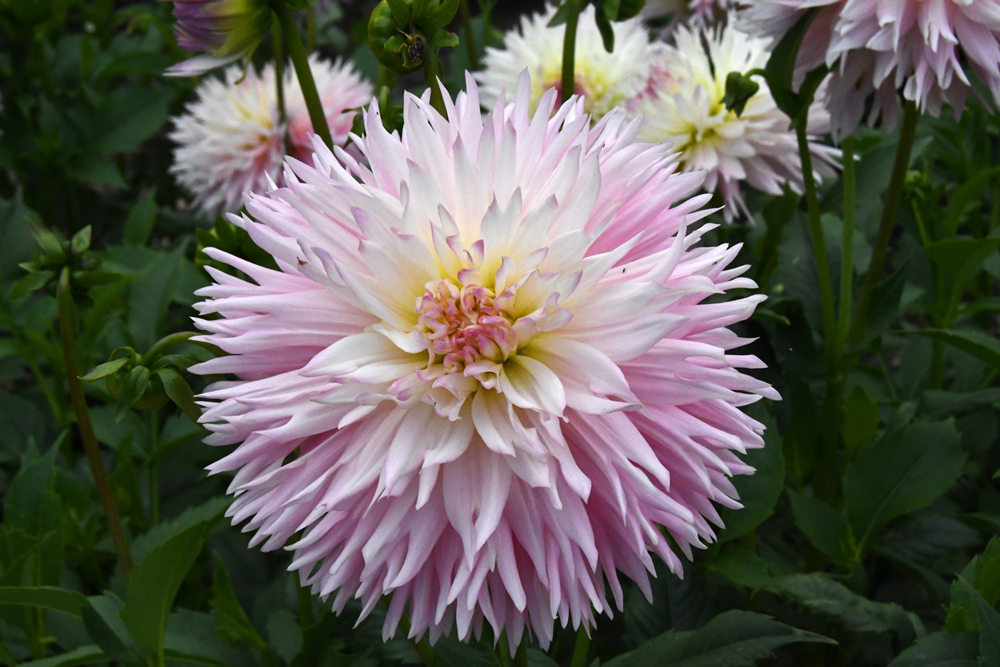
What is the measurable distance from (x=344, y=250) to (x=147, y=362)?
261 millimetres

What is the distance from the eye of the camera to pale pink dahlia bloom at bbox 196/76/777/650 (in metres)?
0.63

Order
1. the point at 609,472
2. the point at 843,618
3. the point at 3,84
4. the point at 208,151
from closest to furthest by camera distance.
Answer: the point at 609,472, the point at 843,618, the point at 208,151, the point at 3,84

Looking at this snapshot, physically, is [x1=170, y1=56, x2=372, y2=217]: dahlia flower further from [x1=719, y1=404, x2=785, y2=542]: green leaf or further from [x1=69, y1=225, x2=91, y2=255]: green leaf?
[x1=719, y1=404, x2=785, y2=542]: green leaf

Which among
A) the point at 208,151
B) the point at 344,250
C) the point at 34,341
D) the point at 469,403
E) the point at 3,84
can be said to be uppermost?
the point at 3,84

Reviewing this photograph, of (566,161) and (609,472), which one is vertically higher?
(566,161)

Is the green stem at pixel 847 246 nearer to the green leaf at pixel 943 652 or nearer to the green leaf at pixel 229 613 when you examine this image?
the green leaf at pixel 943 652

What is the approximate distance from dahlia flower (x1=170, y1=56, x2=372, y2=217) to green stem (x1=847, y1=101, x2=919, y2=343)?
0.90 meters

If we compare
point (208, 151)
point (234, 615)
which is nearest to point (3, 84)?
point (208, 151)

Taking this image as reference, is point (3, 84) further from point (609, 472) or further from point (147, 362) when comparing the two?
point (609, 472)

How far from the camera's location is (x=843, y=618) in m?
0.95

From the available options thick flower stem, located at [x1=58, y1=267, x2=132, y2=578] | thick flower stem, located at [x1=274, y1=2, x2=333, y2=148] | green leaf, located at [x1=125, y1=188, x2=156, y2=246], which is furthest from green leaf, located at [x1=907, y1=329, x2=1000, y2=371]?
green leaf, located at [x1=125, y1=188, x2=156, y2=246]

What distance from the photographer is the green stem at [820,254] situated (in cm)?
109

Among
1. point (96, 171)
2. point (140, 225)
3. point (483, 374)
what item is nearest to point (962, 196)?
point (483, 374)

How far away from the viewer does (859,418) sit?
48.7 inches
